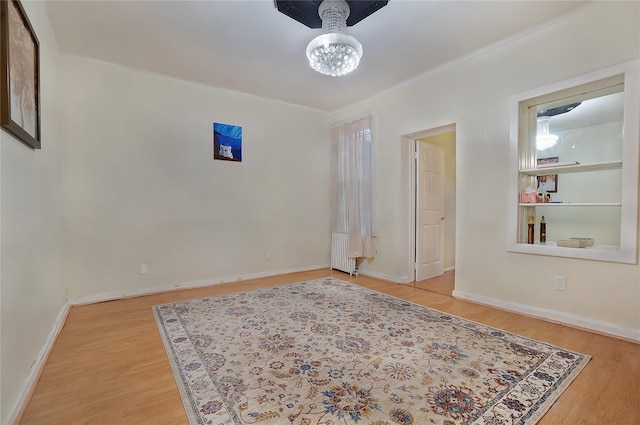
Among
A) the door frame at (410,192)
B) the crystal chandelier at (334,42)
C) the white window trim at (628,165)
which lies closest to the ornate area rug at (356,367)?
the white window trim at (628,165)

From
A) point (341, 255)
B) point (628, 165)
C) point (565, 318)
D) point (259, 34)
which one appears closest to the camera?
point (628, 165)

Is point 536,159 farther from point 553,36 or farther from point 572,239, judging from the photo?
point 553,36

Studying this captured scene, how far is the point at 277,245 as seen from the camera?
4.75 metres

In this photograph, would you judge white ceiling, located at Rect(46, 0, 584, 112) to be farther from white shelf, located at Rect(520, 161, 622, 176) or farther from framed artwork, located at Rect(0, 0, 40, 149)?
white shelf, located at Rect(520, 161, 622, 176)

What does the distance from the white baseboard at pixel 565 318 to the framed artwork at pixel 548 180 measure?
1.25 m

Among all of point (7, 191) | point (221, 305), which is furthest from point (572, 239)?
point (7, 191)

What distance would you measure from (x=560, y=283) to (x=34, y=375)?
13.8 ft

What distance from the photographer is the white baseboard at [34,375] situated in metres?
1.49

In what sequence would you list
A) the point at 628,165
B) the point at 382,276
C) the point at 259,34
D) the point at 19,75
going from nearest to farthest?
1. the point at 19,75
2. the point at 628,165
3. the point at 259,34
4. the point at 382,276

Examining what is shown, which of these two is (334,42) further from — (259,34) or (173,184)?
(173,184)

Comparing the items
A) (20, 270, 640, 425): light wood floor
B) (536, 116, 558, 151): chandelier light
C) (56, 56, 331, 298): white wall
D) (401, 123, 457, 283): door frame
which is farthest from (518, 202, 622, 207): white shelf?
(56, 56, 331, 298): white wall

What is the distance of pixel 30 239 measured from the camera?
1.91 meters

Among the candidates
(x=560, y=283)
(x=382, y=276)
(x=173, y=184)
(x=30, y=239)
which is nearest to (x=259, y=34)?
(x=173, y=184)

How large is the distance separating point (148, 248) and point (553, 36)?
5047 mm
